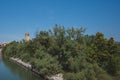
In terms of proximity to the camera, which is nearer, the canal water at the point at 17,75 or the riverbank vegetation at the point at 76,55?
the riverbank vegetation at the point at 76,55

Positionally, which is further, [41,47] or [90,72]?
[41,47]

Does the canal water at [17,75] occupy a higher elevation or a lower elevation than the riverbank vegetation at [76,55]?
lower

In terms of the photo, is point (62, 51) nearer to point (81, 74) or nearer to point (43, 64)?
point (43, 64)

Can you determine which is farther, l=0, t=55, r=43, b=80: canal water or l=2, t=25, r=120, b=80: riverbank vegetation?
l=0, t=55, r=43, b=80: canal water

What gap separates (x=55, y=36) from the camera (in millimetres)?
29156

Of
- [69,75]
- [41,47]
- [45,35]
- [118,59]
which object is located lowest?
[69,75]

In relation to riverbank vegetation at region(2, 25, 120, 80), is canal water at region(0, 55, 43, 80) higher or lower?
lower

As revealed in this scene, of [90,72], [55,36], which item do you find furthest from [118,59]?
[55,36]

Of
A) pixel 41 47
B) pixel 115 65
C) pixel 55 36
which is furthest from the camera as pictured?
pixel 41 47

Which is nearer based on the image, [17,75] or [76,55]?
[76,55]

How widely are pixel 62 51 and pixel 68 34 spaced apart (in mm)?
2540

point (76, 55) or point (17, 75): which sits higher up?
point (76, 55)

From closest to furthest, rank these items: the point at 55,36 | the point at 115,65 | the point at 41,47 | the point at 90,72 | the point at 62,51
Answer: the point at 90,72, the point at 115,65, the point at 62,51, the point at 55,36, the point at 41,47

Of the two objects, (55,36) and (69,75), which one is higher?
(55,36)
